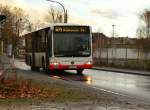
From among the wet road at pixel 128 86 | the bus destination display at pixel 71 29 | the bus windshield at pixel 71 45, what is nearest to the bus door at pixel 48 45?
the bus windshield at pixel 71 45

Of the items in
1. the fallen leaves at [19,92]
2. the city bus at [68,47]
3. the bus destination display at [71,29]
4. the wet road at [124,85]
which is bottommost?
the wet road at [124,85]

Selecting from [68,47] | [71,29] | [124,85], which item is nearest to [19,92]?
[124,85]

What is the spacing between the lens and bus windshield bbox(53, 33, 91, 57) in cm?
3631

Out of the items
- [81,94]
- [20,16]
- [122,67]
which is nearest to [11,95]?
[81,94]

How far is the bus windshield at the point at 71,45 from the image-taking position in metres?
36.3

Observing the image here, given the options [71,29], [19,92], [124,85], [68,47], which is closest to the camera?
[19,92]

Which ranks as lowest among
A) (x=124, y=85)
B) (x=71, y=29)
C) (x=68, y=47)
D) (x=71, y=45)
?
(x=124, y=85)

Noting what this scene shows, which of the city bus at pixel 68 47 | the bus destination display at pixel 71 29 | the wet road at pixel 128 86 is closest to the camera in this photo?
the wet road at pixel 128 86

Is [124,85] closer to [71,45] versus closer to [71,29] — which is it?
[71,45]

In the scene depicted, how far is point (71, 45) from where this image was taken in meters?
36.4

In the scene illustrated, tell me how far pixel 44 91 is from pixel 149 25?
8211 centimetres

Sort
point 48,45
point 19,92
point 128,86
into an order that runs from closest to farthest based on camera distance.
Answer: point 19,92
point 128,86
point 48,45

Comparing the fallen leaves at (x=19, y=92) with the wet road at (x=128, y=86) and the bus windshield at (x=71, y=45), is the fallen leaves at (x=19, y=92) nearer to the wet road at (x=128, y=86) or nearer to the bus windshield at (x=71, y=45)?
the wet road at (x=128, y=86)

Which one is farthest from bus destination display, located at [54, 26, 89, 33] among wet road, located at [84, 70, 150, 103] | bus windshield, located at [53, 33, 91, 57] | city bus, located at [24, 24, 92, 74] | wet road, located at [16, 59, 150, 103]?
wet road, located at [84, 70, 150, 103]
